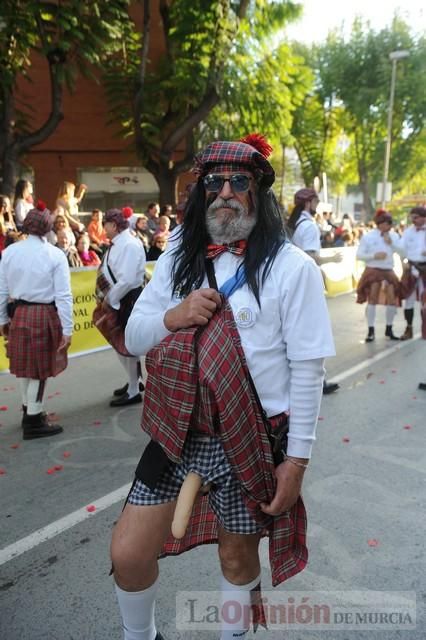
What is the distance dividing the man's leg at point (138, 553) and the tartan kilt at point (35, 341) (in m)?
3.01

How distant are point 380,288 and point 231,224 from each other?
687 centimetres

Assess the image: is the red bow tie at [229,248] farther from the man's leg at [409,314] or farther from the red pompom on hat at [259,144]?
the man's leg at [409,314]

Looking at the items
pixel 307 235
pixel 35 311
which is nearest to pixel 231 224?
pixel 35 311

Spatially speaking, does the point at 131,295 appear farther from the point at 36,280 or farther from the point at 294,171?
the point at 294,171

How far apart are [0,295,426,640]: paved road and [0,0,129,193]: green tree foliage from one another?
25.8 ft

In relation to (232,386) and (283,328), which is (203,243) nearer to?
(283,328)

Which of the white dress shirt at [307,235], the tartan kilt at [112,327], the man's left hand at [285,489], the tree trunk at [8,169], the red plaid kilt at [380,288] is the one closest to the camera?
the man's left hand at [285,489]

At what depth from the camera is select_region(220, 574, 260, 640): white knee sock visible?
2023 mm

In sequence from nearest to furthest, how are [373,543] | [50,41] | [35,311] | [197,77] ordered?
1. [373,543]
2. [35,311]
3. [50,41]
4. [197,77]

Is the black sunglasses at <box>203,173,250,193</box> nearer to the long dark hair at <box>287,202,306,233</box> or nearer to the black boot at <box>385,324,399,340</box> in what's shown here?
the long dark hair at <box>287,202,306,233</box>

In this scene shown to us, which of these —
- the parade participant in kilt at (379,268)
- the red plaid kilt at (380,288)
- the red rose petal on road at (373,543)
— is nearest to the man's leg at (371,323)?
the parade participant in kilt at (379,268)

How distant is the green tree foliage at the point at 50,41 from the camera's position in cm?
1064

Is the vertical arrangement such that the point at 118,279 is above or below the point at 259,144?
below

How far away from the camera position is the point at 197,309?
6.01 ft
